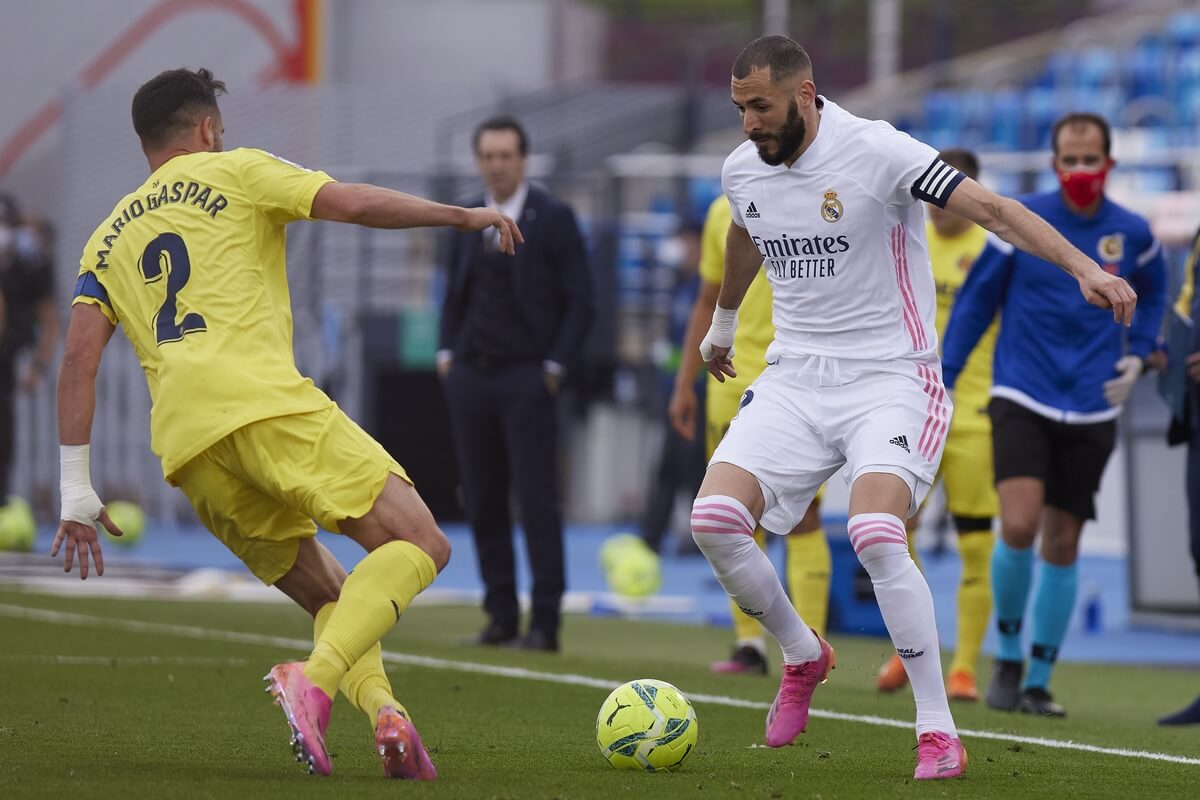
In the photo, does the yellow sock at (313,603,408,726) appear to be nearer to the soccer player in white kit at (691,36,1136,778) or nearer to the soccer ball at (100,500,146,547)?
the soccer player in white kit at (691,36,1136,778)

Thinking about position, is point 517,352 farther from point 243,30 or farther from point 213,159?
point 243,30

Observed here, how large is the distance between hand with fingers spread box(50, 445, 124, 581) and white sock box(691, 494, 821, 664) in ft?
5.70

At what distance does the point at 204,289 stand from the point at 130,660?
3938 millimetres

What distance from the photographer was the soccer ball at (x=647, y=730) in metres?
5.75

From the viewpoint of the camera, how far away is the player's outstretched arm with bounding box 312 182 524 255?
522 cm

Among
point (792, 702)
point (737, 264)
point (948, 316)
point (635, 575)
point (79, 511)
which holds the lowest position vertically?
point (635, 575)

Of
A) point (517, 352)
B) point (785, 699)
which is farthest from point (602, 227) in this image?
point (785, 699)

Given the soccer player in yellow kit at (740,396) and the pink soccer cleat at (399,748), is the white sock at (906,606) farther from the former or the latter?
the soccer player in yellow kit at (740,396)

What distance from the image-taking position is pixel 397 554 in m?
5.37

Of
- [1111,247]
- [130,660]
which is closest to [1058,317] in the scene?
[1111,247]

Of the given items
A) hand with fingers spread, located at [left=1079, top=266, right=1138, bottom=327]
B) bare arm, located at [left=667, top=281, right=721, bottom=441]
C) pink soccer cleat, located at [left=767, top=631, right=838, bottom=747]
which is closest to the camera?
hand with fingers spread, located at [left=1079, top=266, right=1138, bottom=327]

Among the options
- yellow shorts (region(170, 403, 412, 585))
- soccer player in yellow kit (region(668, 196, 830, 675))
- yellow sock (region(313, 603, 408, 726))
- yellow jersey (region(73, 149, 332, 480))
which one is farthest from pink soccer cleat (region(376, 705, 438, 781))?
soccer player in yellow kit (region(668, 196, 830, 675))

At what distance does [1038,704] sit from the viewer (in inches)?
320

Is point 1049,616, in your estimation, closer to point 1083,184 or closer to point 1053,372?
point 1053,372
